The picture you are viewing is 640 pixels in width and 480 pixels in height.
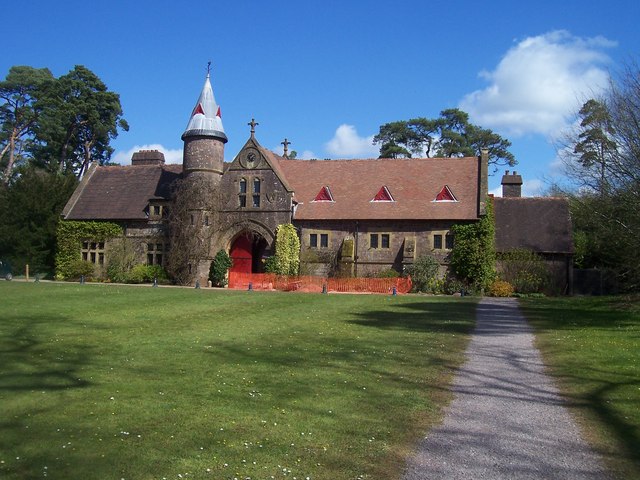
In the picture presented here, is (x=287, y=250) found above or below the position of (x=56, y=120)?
below

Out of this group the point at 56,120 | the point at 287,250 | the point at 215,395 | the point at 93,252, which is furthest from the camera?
the point at 56,120

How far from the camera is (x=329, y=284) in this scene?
1369 inches

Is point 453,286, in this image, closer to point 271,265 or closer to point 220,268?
point 271,265

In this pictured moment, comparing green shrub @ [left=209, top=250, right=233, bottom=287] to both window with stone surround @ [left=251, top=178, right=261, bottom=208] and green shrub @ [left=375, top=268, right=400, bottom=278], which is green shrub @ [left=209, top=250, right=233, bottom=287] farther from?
green shrub @ [left=375, top=268, right=400, bottom=278]

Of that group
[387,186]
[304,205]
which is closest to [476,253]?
[387,186]

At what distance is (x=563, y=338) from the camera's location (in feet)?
50.0

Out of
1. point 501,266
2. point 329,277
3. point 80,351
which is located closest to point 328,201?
point 329,277

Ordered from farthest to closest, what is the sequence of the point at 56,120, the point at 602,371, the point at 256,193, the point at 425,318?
1. the point at 56,120
2. the point at 256,193
3. the point at 425,318
4. the point at 602,371

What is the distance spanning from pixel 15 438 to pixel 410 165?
36.0 meters

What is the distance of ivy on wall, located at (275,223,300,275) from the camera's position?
36812mm

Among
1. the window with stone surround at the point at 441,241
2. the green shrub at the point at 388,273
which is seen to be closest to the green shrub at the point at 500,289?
the window with stone surround at the point at 441,241

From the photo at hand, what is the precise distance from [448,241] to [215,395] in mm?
29215

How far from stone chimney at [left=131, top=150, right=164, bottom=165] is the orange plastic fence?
15.4 metres

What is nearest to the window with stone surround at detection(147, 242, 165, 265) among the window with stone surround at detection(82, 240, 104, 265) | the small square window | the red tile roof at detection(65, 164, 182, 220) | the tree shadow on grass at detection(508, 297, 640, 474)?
the red tile roof at detection(65, 164, 182, 220)
